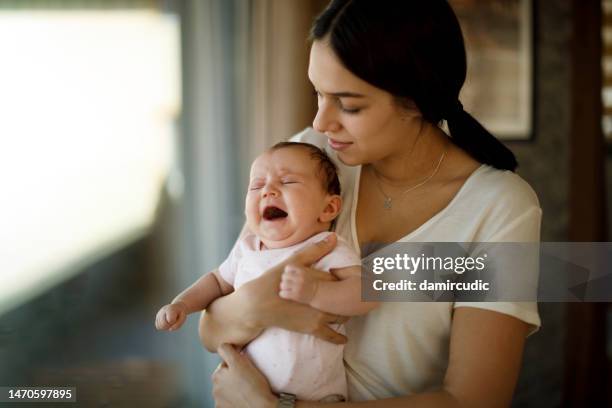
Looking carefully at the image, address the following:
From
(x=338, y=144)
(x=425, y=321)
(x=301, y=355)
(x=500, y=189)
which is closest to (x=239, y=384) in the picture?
(x=301, y=355)

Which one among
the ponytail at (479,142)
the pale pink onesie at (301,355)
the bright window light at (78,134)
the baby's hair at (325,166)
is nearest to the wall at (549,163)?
the bright window light at (78,134)

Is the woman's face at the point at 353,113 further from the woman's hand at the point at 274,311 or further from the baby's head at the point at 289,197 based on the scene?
the woman's hand at the point at 274,311

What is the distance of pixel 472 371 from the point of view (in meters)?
1.00

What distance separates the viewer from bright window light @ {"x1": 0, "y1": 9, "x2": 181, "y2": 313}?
2.18 metres

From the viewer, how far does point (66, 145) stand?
7.69 ft

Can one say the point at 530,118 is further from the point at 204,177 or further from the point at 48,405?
the point at 48,405

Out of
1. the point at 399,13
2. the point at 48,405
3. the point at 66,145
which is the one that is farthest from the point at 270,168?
the point at 66,145

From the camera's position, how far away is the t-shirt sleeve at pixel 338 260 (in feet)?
3.39

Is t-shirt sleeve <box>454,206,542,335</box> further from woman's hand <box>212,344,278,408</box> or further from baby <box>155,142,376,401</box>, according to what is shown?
woman's hand <box>212,344,278,408</box>

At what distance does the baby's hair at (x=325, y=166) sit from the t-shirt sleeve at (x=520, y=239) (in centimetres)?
28

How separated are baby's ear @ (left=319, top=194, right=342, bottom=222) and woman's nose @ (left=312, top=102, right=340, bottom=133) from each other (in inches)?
4.8

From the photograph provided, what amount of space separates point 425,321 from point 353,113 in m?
0.38

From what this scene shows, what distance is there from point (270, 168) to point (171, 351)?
4.97ft

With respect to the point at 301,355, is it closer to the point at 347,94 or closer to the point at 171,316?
the point at 171,316
